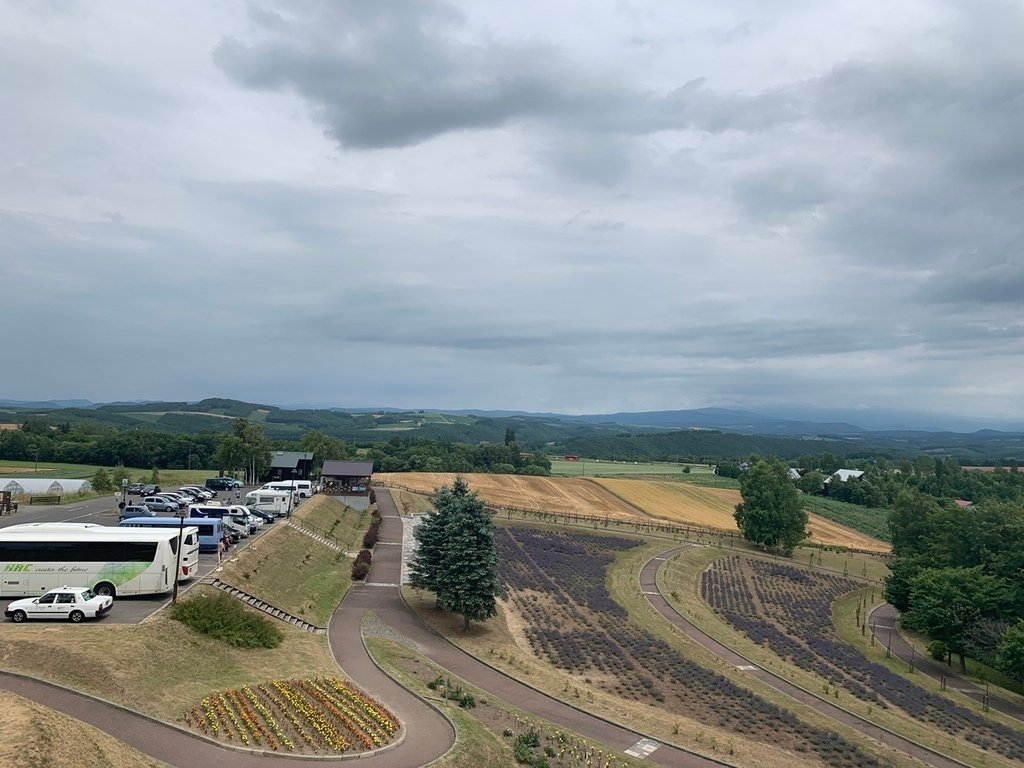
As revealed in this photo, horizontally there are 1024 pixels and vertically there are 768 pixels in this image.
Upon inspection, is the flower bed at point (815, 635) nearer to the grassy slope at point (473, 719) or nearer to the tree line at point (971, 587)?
the tree line at point (971, 587)

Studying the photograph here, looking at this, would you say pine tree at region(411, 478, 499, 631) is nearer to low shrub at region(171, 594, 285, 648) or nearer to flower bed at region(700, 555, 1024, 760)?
low shrub at region(171, 594, 285, 648)

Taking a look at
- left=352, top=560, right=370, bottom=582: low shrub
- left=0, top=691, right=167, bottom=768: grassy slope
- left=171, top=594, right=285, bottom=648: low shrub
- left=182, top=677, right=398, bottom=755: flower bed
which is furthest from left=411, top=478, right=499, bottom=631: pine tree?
left=0, top=691, right=167, bottom=768: grassy slope

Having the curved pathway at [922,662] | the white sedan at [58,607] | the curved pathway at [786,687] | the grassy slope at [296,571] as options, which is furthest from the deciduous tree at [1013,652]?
the white sedan at [58,607]

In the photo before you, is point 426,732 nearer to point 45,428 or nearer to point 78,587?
point 78,587

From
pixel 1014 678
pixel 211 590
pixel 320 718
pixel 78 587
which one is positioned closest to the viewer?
pixel 320 718

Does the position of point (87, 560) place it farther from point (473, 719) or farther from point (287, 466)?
point (287, 466)

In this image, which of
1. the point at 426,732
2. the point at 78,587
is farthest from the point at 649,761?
the point at 78,587
